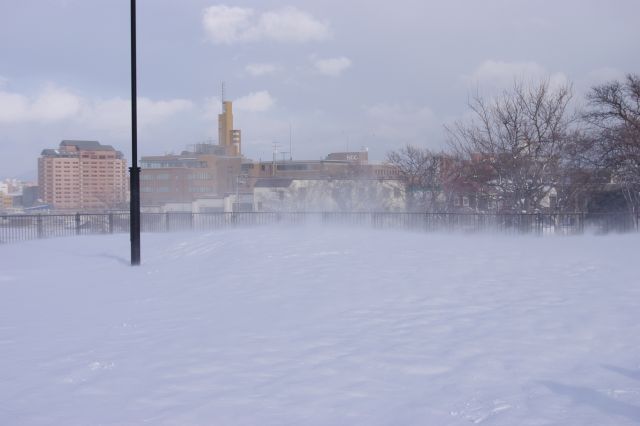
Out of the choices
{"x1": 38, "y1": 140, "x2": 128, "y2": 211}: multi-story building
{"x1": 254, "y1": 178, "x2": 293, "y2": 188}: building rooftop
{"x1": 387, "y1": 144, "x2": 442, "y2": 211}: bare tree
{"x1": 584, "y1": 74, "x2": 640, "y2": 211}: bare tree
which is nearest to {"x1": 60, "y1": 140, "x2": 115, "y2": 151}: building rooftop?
{"x1": 38, "y1": 140, "x2": 128, "y2": 211}: multi-story building

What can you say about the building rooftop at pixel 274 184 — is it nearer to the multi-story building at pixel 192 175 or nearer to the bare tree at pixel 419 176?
the multi-story building at pixel 192 175

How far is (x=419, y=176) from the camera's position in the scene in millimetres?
34469

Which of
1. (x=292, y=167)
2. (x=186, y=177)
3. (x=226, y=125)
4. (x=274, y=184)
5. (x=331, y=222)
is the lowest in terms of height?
(x=331, y=222)

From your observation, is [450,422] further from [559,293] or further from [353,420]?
[559,293]

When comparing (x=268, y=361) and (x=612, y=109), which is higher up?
(x=612, y=109)

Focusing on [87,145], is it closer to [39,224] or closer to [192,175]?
[192,175]

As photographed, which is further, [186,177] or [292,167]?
[292,167]

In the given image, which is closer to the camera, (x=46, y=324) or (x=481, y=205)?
(x=46, y=324)

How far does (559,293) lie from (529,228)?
11438 millimetres

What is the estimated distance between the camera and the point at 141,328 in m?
7.89

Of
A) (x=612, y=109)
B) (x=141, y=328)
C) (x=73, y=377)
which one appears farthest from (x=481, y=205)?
(x=73, y=377)

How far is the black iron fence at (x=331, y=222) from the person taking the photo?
20070mm

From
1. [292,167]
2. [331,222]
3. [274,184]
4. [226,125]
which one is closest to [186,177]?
[226,125]

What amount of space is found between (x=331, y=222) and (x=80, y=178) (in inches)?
1830
